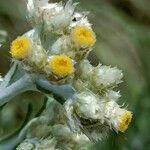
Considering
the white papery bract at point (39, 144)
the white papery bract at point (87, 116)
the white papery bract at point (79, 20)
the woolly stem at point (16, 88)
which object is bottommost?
the white papery bract at point (39, 144)

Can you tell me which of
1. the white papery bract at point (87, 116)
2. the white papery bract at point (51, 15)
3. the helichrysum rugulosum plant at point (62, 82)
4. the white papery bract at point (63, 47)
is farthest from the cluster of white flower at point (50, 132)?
the white papery bract at point (51, 15)

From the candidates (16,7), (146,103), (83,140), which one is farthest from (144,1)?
(83,140)

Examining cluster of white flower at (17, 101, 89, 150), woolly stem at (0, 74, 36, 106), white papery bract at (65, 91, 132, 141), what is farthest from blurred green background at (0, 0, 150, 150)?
white papery bract at (65, 91, 132, 141)

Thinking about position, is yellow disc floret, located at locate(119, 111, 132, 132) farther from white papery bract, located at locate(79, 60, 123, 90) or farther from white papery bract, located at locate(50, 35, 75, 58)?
white papery bract, located at locate(50, 35, 75, 58)

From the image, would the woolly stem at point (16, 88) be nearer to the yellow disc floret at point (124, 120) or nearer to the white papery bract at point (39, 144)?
the white papery bract at point (39, 144)

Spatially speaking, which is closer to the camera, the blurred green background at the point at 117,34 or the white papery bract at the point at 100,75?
the white papery bract at the point at 100,75

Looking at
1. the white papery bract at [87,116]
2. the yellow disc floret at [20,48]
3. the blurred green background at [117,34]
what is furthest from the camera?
the blurred green background at [117,34]

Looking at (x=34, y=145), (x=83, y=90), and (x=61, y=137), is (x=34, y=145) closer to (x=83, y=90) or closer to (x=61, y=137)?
(x=61, y=137)
